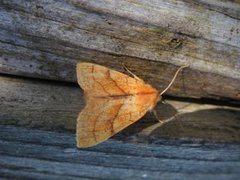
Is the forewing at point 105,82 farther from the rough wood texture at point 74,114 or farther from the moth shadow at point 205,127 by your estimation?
the moth shadow at point 205,127

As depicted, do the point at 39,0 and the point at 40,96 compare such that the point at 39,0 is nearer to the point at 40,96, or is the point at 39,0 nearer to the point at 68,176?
the point at 40,96

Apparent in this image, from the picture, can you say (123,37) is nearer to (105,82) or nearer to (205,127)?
(105,82)

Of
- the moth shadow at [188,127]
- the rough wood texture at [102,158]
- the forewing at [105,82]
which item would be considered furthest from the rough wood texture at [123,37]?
the rough wood texture at [102,158]

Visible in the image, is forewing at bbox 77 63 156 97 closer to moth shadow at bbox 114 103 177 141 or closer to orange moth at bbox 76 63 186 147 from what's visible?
orange moth at bbox 76 63 186 147

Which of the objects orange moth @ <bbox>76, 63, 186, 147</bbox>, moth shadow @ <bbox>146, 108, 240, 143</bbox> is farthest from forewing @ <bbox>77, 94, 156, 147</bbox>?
moth shadow @ <bbox>146, 108, 240, 143</bbox>

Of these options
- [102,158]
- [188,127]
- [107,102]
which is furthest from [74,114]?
[188,127]

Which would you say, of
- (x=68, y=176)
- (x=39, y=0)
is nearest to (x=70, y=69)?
(x=39, y=0)
